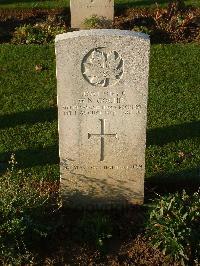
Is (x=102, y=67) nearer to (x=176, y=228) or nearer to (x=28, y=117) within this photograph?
(x=176, y=228)

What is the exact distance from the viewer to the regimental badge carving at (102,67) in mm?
5910

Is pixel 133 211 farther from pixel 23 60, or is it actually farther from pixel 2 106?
pixel 23 60

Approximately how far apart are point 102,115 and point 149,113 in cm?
282

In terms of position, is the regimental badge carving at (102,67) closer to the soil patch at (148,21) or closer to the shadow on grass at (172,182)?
the shadow on grass at (172,182)

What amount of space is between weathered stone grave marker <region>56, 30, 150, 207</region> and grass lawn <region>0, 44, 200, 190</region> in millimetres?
836

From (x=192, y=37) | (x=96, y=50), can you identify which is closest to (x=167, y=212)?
(x=96, y=50)

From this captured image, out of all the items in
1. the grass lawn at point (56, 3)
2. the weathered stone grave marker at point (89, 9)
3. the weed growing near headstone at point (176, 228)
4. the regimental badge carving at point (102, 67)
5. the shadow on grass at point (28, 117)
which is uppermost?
the grass lawn at point (56, 3)

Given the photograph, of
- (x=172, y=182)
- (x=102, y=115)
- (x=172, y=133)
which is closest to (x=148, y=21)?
(x=172, y=133)

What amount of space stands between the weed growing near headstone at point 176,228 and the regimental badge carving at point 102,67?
1564 mm

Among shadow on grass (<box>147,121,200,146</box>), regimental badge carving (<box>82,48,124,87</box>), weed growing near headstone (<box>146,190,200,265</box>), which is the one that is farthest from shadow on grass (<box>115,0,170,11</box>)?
weed growing near headstone (<box>146,190,200,265</box>)

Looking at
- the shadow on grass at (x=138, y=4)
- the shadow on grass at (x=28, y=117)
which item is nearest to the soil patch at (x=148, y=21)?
the shadow on grass at (x=138, y=4)

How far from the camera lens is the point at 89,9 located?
1200 cm

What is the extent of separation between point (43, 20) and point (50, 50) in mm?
1801

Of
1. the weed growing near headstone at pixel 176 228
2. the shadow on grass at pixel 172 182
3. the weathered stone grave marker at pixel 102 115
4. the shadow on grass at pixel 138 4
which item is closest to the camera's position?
the weathered stone grave marker at pixel 102 115
